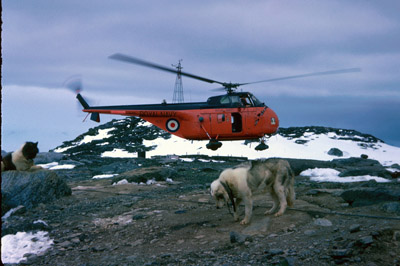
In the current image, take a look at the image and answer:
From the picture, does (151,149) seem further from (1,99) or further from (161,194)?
(1,99)

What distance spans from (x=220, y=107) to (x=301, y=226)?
553 centimetres

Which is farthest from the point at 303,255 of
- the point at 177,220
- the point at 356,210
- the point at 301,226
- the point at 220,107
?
the point at 220,107

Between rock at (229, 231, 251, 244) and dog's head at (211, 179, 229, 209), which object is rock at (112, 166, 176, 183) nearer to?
dog's head at (211, 179, 229, 209)

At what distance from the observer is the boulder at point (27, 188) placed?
409 inches

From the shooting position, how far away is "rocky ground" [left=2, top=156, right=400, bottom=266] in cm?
543

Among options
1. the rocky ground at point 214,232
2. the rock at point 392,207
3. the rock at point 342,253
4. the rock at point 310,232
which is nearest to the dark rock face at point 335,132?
the rocky ground at point 214,232

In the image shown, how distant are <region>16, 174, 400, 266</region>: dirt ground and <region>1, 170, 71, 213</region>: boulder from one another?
61 cm

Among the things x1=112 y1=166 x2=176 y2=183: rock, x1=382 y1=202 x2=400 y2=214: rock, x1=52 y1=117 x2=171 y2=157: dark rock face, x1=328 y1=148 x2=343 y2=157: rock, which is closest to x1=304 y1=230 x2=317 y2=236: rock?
x1=382 y1=202 x2=400 y2=214: rock

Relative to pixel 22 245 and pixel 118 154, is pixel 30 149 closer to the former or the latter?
pixel 22 245

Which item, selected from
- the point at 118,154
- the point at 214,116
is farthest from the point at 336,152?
the point at 214,116

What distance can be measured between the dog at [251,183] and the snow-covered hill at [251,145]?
24.1m

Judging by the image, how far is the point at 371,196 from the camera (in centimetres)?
805

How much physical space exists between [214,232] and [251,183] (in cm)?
135

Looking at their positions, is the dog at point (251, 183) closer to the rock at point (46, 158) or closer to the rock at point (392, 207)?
the rock at point (392, 207)
